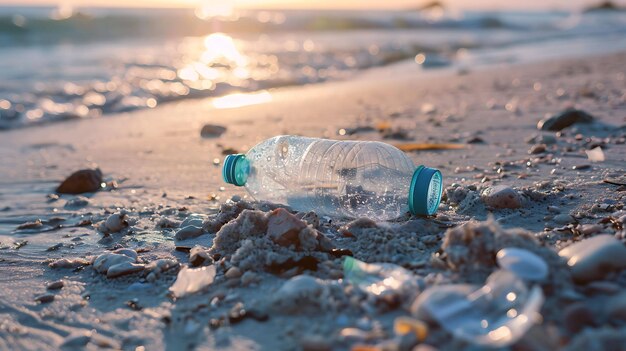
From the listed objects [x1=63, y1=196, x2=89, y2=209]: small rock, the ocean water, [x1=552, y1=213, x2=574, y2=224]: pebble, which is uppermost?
the ocean water

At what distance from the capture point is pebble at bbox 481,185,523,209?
2.75 m

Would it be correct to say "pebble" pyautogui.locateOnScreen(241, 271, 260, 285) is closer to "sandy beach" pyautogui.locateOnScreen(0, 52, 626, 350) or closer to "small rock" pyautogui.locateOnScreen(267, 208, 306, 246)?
"sandy beach" pyautogui.locateOnScreen(0, 52, 626, 350)

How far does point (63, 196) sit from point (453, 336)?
2.84m

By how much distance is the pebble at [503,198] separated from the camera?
2750 mm

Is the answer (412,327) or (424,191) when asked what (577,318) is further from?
(424,191)

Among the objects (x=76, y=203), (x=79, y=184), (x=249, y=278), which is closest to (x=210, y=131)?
(x=79, y=184)

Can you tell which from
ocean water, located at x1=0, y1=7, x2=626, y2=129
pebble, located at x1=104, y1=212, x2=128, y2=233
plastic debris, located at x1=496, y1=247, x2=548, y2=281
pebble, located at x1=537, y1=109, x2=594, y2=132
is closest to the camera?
plastic debris, located at x1=496, y1=247, x2=548, y2=281

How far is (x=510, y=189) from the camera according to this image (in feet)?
9.15

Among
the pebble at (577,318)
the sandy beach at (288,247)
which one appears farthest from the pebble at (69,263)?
the pebble at (577,318)

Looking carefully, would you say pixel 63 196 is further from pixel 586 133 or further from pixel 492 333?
pixel 586 133

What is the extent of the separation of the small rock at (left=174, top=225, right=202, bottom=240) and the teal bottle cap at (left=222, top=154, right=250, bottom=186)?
0.83 feet

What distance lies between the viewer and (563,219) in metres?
2.55

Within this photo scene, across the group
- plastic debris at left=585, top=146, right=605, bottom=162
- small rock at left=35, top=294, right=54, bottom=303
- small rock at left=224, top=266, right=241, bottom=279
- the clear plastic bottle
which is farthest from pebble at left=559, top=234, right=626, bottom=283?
plastic debris at left=585, top=146, right=605, bottom=162

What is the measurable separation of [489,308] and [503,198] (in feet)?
4.03
